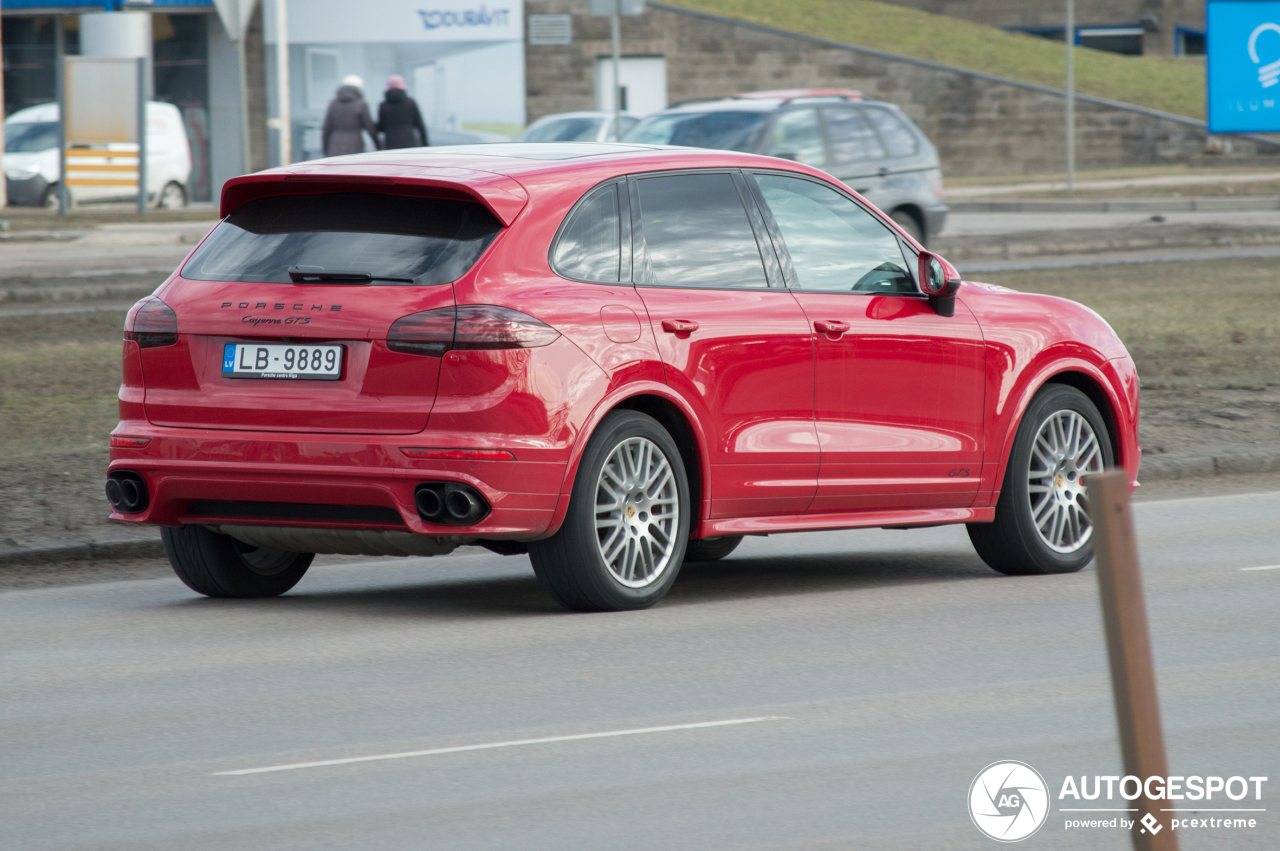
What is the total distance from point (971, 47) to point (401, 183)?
166 ft

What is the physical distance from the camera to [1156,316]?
18969mm

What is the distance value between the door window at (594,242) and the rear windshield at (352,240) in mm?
287

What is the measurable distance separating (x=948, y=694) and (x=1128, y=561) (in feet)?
10.2

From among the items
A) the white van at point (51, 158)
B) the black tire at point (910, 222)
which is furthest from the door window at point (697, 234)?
the white van at point (51, 158)

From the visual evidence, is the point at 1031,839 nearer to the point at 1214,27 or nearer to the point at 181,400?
the point at 181,400

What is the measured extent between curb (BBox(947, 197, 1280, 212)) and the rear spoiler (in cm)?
2940

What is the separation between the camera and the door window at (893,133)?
23.4 meters

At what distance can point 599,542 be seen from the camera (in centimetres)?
755

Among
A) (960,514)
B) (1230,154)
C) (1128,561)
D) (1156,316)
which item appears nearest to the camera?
(1128,561)

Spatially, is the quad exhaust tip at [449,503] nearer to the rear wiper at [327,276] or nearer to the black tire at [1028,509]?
the rear wiper at [327,276]

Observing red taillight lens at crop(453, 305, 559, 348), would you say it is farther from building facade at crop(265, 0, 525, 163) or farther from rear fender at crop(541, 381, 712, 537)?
building facade at crop(265, 0, 525, 163)

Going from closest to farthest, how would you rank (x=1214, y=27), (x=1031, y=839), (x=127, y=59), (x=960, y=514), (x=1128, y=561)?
(x=1128, y=561) → (x=1031, y=839) → (x=960, y=514) → (x=127, y=59) → (x=1214, y=27)

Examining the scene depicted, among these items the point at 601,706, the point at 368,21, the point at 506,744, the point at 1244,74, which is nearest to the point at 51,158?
the point at 368,21

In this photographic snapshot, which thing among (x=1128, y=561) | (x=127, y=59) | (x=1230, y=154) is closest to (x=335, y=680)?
(x=1128, y=561)
